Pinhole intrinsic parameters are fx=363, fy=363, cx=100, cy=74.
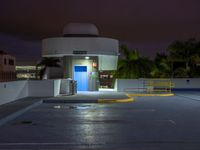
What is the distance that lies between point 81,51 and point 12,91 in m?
10.7

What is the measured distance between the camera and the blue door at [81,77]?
105 feet

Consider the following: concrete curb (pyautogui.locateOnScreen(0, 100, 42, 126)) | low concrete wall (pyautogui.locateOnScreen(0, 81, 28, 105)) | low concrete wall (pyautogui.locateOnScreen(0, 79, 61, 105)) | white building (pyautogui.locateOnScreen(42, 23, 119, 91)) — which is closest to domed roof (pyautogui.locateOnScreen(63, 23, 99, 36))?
white building (pyautogui.locateOnScreen(42, 23, 119, 91))

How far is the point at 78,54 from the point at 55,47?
2.24 meters

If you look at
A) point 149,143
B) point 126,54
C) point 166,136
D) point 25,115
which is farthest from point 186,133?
point 126,54

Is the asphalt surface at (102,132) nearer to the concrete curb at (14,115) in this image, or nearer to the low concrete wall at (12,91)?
the concrete curb at (14,115)

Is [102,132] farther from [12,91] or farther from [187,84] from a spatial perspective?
[187,84]

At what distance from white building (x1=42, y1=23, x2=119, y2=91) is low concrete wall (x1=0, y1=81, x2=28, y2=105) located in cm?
693

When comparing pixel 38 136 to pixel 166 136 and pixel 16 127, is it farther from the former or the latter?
pixel 166 136

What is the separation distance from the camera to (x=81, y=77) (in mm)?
32438

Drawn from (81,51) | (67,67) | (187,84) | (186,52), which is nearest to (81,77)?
(67,67)

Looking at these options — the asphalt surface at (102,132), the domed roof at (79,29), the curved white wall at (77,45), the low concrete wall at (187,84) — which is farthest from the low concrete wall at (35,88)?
the low concrete wall at (187,84)

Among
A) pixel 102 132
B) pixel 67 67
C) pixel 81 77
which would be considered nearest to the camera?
pixel 102 132

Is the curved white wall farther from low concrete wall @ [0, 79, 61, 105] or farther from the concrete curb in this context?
the concrete curb

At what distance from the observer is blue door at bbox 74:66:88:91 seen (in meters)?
32.2
